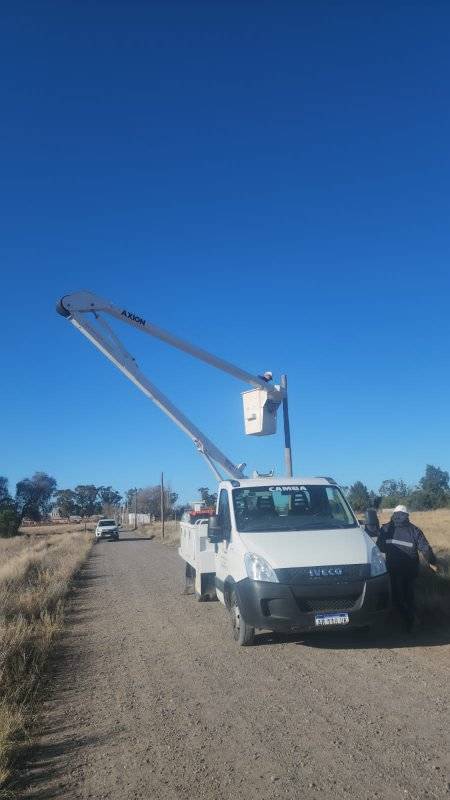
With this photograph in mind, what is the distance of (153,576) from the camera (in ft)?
54.2

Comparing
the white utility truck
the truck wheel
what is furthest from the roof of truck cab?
the truck wheel

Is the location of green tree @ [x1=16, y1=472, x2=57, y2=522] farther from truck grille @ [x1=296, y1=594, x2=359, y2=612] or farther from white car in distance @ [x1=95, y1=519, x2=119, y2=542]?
truck grille @ [x1=296, y1=594, x2=359, y2=612]

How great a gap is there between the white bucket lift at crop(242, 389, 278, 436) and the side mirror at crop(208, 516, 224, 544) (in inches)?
201

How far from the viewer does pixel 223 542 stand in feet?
27.4

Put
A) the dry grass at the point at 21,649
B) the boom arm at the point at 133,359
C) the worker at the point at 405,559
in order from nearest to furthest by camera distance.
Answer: the dry grass at the point at 21,649 → the worker at the point at 405,559 → the boom arm at the point at 133,359

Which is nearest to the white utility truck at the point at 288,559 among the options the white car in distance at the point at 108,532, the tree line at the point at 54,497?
the white car in distance at the point at 108,532

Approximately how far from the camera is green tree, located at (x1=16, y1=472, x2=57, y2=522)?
120025 mm

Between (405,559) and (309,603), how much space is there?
1.77m

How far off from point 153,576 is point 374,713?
12.2 meters

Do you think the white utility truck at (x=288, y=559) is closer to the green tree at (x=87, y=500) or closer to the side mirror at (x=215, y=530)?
the side mirror at (x=215, y=530)

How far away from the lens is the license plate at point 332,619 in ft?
21.8

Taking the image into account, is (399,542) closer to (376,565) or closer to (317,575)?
(376,565)

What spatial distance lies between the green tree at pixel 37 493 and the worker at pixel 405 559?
116088mm

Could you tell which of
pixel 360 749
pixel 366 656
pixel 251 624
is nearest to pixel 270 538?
pixel 251 624
